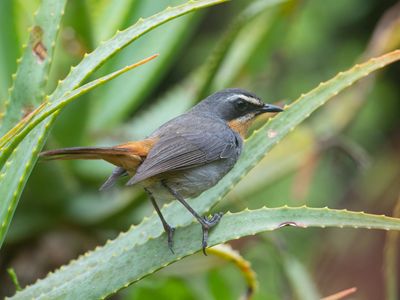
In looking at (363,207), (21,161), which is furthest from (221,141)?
(363,207)

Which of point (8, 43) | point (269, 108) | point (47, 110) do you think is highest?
point (8, 43)

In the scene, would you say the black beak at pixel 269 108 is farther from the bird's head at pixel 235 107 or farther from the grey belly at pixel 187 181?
the grey belly at pixel 187 181

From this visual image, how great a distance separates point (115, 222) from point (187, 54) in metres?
3.53

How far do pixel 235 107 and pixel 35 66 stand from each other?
1.07 meters

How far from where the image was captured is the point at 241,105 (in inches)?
142

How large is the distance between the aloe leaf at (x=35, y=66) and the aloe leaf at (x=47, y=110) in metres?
0.41

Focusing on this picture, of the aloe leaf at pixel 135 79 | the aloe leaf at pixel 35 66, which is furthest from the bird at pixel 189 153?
the aloe leaf at pixel 135 79

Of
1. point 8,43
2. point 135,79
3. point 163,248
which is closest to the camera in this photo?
point 163,248

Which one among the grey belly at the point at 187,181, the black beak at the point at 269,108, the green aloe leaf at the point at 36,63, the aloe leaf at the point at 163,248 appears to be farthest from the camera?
the black beak at the point at 269,108

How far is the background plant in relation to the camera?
279 centimetres

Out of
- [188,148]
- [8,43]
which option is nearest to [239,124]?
[188,148]

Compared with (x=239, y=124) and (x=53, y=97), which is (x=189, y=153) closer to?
(x=239, y=124)

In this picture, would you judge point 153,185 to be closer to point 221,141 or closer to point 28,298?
point 221,141

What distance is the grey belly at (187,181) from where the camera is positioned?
3.17 metres
